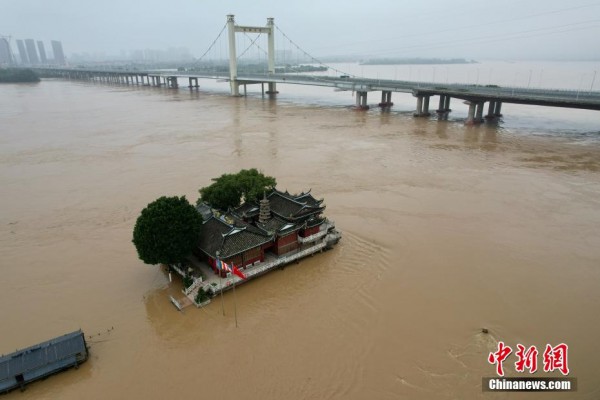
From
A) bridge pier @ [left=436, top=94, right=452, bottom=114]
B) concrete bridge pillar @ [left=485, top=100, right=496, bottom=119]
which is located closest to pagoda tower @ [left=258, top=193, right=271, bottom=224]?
concrete bridge pillar @ [left=485, top=100, right=496, bottom=119]

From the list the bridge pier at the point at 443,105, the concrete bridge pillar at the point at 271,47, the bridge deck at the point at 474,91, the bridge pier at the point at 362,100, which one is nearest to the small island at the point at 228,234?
the bridge deck at the point at 474,91

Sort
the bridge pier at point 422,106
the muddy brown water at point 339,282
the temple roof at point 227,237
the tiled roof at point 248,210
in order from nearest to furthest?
1. the muddy brown water at point 339,282
2. the temple roof at point 227,237
3. the tiled roof at point 248,210
4. the bridge pier at point 422,106

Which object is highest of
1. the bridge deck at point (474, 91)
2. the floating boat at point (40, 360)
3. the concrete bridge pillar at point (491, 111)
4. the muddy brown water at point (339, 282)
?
the bridge deck at point (474, 91)

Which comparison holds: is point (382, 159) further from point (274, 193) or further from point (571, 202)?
point (274, 193)

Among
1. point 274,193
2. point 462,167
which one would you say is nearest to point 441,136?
point 462,167

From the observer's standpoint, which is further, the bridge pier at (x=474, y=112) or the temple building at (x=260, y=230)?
the bridge pier at (x=474, y=112)

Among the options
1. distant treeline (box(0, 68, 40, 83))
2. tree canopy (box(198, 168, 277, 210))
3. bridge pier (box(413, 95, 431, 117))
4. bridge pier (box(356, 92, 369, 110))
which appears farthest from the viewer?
distant treeline (box(0, 68, 40, 83))

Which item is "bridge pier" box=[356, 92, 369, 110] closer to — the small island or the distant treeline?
the small island

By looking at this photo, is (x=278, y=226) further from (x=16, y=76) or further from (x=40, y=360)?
(x=16, y=76)

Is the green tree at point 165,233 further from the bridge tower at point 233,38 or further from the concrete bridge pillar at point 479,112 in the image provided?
the bridge tower at point 233,38
